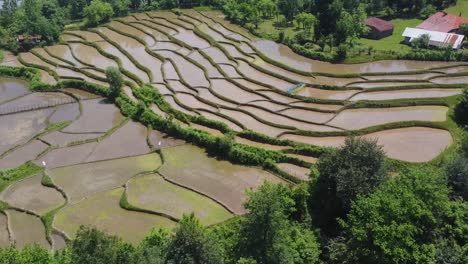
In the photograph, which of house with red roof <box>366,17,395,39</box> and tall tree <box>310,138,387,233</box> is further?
house with red roof <box>366,17,395,39</box>

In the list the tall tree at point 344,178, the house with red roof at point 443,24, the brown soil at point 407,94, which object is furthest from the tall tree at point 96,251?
the house with red roof at point 443,24

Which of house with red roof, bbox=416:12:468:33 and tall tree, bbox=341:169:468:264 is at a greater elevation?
tall tree, bbox=341:169:468:264

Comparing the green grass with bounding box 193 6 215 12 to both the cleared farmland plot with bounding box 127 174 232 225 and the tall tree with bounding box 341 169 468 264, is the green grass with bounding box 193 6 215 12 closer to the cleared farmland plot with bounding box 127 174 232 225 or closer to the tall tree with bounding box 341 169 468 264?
the cleared farmland plot with bounding box 127 174 232 225

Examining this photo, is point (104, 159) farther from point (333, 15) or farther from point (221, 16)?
point (221, 16)

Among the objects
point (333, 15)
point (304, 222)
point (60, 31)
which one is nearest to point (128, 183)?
point (304, 222)

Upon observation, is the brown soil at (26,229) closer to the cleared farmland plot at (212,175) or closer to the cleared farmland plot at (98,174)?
the cleared farmland plot at (98,174)

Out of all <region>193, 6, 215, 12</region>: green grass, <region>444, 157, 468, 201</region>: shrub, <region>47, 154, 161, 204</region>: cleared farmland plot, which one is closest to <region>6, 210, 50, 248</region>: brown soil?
<region>47, 154, 161, 204</region>: cleared farmland plot
